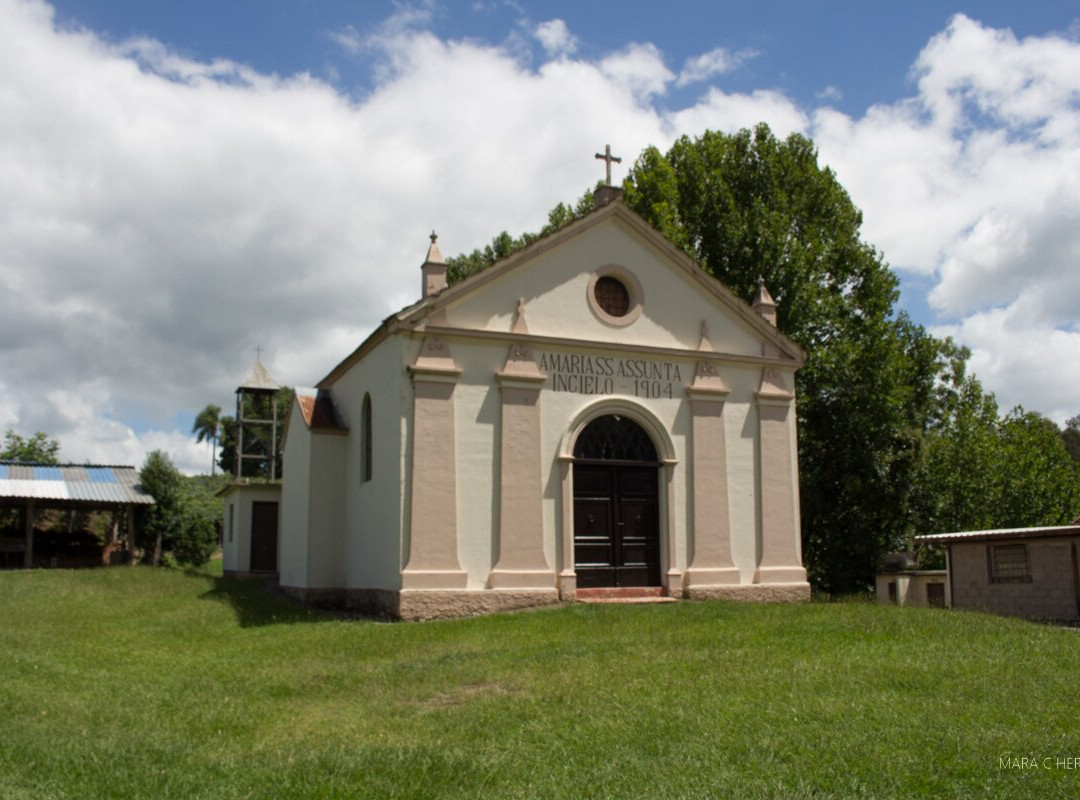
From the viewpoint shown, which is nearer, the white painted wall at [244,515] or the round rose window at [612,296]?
the round rose window at [612,296]

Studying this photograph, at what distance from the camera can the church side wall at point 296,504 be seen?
65.0ft

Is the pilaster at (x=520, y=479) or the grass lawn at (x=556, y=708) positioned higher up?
the pilaster at (x=520, y=479)

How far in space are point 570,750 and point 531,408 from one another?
402 inches

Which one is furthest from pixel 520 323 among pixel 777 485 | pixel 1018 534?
pixel 1018 534

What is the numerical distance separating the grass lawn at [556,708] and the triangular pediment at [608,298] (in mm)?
5438

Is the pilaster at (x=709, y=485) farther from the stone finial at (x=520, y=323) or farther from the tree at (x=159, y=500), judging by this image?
the tree at (x=159, y=500)

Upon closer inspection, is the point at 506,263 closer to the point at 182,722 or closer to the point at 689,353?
the point at 689,353

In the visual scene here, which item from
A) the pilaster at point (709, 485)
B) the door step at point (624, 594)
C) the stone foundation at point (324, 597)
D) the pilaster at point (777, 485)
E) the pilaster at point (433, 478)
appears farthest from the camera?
the stone foundation at point (324, 597)

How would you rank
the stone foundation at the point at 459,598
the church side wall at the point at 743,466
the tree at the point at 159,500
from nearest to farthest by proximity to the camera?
the stone foundation at the point at 459,598, the church side wall at the point at 743,466, the tree at the point at 159,500

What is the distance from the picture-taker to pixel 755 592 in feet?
61.1

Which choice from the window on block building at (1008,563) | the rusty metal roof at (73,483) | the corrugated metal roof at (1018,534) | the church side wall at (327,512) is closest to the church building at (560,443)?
the church side wall at (327,512)

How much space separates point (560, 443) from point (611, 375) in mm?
1718

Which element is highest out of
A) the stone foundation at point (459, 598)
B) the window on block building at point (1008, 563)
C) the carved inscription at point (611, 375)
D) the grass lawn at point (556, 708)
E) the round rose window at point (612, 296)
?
the round rose window at point (612, 296)

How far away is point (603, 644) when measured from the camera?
1234 centimetres
